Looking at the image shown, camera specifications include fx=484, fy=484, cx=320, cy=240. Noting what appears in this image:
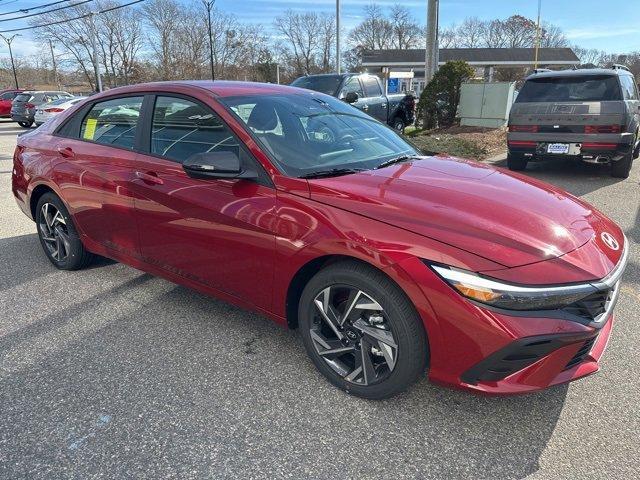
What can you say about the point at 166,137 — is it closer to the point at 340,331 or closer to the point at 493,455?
the point at 340,331

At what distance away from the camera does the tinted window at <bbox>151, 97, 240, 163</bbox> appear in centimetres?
302

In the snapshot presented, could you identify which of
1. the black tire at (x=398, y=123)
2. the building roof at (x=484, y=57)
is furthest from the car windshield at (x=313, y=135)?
the building roof at (x=484, y=57)

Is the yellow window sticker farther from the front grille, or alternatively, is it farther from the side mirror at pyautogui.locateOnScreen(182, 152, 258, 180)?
the front grille

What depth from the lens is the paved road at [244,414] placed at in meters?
2.12

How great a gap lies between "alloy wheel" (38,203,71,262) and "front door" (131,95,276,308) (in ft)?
4.07

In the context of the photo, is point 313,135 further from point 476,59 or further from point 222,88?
point 476,59

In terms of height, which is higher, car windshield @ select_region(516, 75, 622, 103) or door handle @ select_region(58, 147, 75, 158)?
car windshield @ select_region(516, 75, 622, 103)

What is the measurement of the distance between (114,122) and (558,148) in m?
7.05

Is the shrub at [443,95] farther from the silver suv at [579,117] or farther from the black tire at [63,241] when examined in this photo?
the black tire at [63,241]

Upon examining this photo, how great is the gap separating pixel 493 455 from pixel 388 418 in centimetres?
51

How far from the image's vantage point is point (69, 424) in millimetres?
2385

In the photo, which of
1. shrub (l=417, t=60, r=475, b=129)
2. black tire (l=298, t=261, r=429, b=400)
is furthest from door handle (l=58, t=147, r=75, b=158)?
shrub (l=417, t=60, r=475, b=129)

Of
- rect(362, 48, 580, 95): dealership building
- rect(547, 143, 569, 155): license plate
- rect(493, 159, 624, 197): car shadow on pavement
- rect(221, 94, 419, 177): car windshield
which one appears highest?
rect(362, 48, 580, 95): dealership building

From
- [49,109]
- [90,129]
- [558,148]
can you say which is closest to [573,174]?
[558,148]
